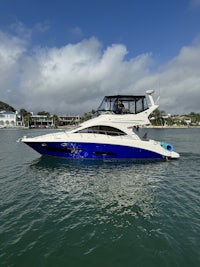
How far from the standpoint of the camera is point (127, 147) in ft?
64.6

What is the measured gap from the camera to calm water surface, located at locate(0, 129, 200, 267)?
621 centimetres

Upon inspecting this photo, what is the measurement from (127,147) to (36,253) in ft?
46.9

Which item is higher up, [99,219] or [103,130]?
[103,130]

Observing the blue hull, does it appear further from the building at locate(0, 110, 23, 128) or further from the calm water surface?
the building at locate(0, 110, 23, 128)

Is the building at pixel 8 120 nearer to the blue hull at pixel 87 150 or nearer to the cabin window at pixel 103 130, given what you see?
the blue hull at pixel 87 150

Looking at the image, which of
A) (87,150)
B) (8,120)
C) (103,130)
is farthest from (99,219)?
(8,120)

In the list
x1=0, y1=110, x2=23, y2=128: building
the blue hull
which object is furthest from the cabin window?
x1=0, y1=110, x2=23, y2=128: building

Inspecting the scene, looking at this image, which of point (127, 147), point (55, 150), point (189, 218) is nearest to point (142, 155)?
point (127, 147)

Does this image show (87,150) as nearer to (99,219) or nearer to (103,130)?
(103,130)

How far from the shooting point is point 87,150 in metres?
19.4

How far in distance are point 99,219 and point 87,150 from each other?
11.2 meters

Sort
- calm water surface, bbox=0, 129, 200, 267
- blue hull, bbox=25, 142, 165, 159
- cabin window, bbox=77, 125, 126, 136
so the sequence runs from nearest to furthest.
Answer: calm water surface, bbox=0, 129, 200, 267 → blue hull, bbox=25, 142, 165, 159 → cabin window, bbox=77, 125, 126, 136

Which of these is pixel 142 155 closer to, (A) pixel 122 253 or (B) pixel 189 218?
(B) pixel 189 218

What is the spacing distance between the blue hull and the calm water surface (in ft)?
13.4
